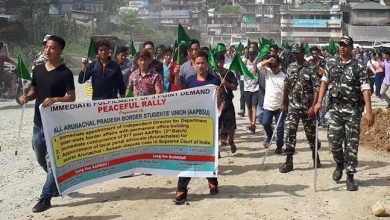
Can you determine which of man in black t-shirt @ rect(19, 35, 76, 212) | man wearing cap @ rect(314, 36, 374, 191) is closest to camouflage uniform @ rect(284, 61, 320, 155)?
man wearing cap @ rect(314, 36, 374, 191)

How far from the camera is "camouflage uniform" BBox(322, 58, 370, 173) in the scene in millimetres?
5914

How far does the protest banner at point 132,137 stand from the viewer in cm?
518

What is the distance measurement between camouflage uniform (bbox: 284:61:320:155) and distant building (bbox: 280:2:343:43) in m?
78.2

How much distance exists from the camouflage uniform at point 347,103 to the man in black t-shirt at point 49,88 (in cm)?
323

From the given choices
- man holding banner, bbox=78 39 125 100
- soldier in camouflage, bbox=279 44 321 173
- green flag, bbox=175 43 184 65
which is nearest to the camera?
man holding banner, bbox=78 39 125 100

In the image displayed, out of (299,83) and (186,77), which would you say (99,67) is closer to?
(186,77)

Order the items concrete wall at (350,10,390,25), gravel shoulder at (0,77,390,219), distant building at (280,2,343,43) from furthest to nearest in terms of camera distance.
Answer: distant building at (280,2,343,43), concrete wall at (350,10,390,25), gravel shoulder at (0,77,390,219)

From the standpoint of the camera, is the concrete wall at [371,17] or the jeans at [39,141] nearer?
the jeans at [39,141]

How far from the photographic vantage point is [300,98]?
695cm

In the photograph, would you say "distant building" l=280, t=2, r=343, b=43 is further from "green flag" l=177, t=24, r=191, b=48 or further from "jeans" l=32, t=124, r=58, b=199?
"jeans" l=32, t=124, r=58, b=199

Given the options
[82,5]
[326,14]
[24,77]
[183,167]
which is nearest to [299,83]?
[183,167]

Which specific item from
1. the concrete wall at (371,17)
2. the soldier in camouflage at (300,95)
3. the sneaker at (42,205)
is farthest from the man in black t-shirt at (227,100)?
the concrete wall at (371,17)

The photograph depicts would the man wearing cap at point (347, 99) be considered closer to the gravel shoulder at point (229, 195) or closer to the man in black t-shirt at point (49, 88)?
the gravel shoulder at point (229, 195)

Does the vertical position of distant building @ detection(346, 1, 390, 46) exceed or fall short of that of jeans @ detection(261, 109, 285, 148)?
it exceeds it
